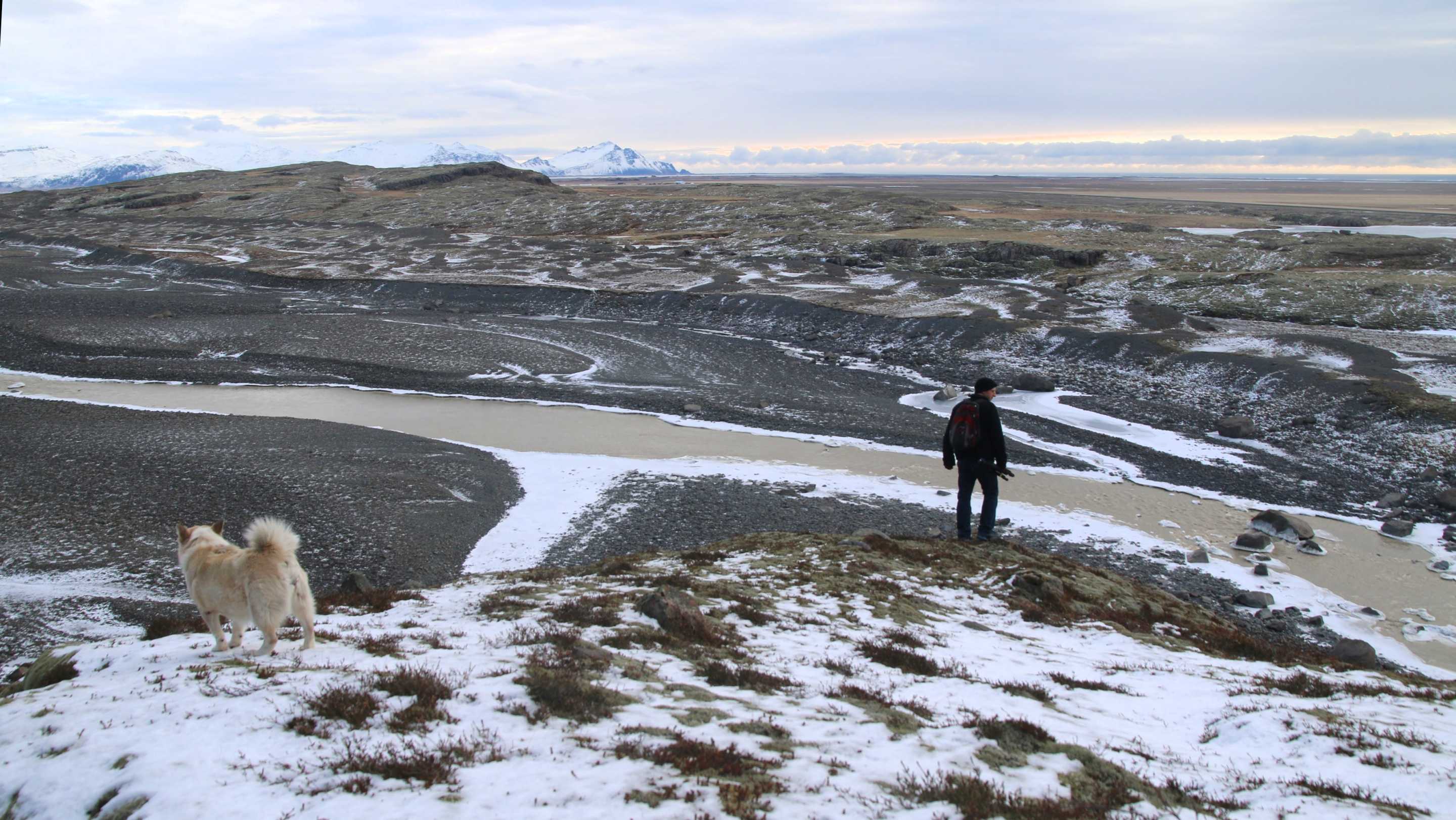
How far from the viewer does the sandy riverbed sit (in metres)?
19.1

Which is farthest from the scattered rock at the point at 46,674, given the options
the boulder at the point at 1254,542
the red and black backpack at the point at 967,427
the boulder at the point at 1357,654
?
the boulder at the point at 1254,542

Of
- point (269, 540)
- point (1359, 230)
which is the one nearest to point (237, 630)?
point (269, 540)

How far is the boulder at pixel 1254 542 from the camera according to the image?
20766 millimetres

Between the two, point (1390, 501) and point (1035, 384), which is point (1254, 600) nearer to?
point (1390, 501)

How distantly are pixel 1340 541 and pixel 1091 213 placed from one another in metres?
107

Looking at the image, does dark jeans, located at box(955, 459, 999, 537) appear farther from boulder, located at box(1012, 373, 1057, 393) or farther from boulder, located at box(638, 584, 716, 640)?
boulder, located at box(1012, 373, 1057, 393)

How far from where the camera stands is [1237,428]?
99.1ft

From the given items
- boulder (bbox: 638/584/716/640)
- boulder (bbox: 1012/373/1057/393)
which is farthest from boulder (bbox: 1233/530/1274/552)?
boulder (bbox: 638/584/716/640)

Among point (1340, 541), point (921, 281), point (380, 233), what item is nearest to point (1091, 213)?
point (921, 281)

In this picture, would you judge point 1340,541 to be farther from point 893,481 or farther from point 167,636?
point 167,636

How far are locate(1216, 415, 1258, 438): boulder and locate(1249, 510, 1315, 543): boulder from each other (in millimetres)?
8940

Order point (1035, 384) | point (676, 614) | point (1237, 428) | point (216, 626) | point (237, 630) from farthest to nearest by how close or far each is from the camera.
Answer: point (1035, 384)
point (1237, 428)
point (676, 614)
point (237, 630)
point (216, 626)

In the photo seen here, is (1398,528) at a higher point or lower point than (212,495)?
lower

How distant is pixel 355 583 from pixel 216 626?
8091mm
